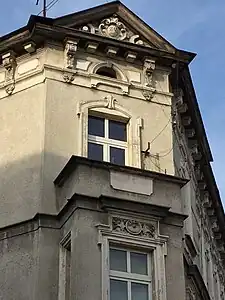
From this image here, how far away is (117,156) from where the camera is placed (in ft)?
67.7

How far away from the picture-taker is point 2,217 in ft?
64.3

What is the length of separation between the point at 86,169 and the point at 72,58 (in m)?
4.06

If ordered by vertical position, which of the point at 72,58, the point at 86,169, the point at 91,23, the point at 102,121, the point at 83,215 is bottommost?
the point at 83,215

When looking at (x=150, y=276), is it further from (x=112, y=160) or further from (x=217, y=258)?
(x=217, y=258)

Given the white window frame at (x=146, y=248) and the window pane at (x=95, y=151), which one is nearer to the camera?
the white window frame at (x=146, y=248)

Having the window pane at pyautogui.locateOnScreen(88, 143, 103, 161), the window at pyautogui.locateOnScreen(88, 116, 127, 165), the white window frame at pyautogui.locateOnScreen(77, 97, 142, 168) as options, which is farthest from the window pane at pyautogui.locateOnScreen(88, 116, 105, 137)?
the window pane at pyautogui.locateOnScreen(88, 143, 103, 161)

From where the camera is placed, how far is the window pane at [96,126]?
2077 centimetres

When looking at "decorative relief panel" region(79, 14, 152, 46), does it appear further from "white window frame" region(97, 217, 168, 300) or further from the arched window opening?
"white window frame" region(97, 217, 168, 300)

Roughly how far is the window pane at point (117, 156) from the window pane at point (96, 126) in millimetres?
525

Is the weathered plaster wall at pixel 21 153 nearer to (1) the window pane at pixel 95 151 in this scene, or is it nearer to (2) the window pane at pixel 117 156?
(1) the window pane at pixel 95 151

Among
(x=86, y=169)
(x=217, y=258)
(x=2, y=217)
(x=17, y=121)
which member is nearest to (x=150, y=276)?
(x=86, y=169)

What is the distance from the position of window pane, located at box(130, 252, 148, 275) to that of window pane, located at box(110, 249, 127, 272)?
0.60ft

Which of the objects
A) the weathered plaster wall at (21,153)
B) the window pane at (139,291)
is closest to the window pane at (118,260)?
the window pane at (139,291)

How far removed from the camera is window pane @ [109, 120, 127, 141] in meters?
20.9
